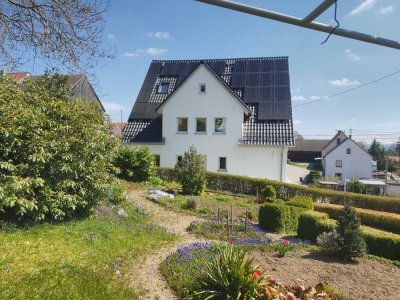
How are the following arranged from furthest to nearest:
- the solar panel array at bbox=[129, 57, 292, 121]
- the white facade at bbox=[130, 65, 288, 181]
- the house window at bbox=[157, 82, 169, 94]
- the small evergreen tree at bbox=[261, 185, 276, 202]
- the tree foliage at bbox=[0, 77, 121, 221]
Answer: the house window at bbox=[157, 82, 169, 94] < the solar panel array at bbox=[129, 57, 292, 121] < the white facade at bbox=[130, 65, 288, 181] < the small evergreen tree at bbox=[261, 185, 276, 202] < the tree foliage at bbox=[0, 77, 121, 221]

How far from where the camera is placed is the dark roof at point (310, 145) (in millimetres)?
80031

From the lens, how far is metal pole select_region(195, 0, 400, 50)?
2.75 m

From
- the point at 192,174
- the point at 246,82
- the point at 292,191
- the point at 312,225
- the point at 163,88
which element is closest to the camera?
the point at 312,225

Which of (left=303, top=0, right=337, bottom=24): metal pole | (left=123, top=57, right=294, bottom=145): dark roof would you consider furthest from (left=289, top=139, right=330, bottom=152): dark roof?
(left=303, top=0, right=337, bottom=24): metal pole

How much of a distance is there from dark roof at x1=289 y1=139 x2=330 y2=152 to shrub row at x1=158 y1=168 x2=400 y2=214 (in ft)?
196

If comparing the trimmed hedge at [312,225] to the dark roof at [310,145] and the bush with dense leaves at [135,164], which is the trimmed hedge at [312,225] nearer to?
the bush with dense leaves at [135,164]

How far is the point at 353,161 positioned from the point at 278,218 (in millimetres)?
48997

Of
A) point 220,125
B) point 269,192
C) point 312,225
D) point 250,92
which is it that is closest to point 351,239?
point 312,225

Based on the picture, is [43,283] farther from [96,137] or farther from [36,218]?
[96,137]

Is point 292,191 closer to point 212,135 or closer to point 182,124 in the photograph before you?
point 212,135

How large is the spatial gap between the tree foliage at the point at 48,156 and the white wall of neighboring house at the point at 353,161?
5200cm

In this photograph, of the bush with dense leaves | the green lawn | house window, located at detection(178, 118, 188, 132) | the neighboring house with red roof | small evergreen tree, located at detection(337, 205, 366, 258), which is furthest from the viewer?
house window, located at detection(178, 118, 188, 132)

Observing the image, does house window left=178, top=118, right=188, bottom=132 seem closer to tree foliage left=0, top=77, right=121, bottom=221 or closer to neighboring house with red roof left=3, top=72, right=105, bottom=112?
neighboring house with red roof left=3, top=72, right=105, bottom=112

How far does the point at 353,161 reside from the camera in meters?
55.9
